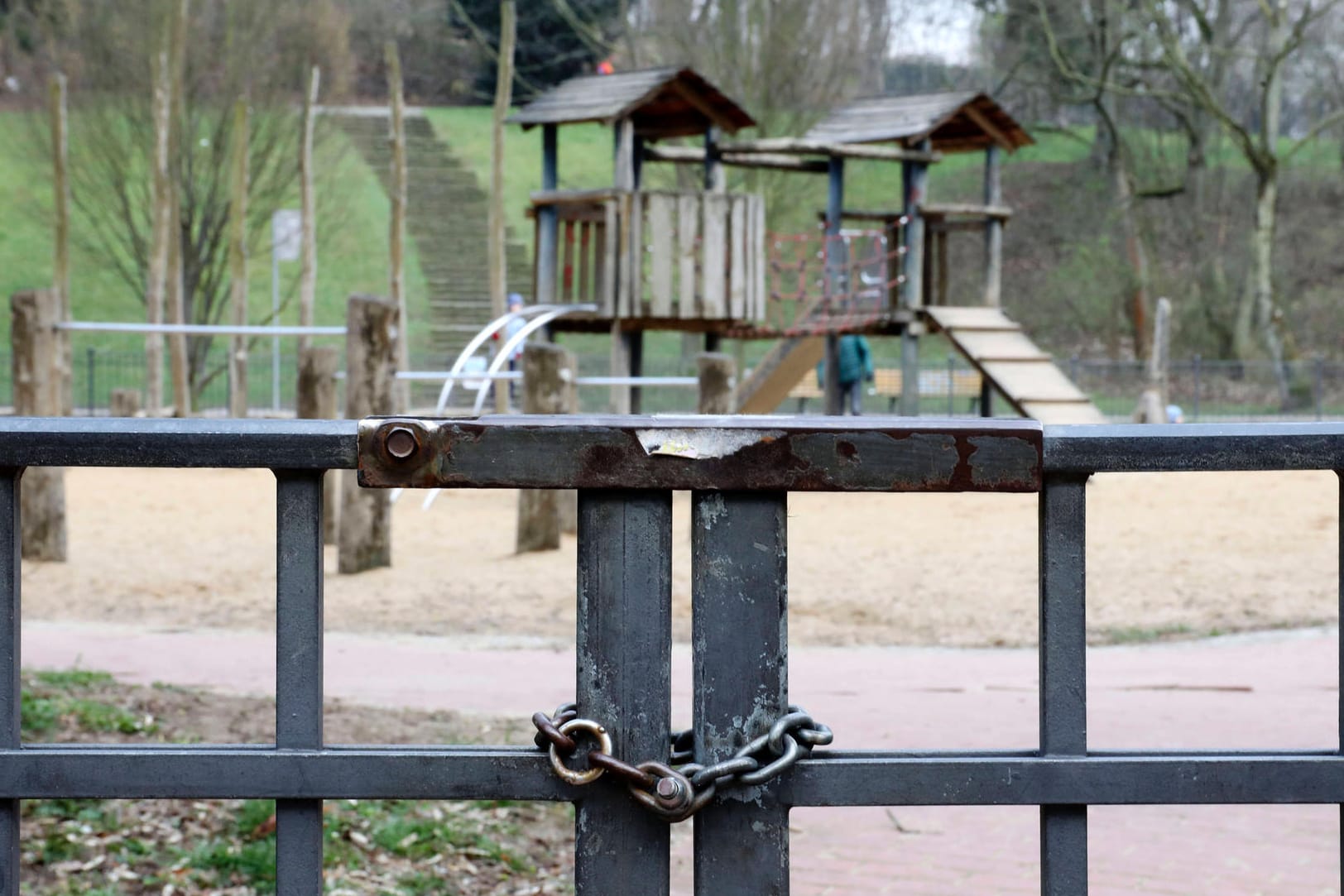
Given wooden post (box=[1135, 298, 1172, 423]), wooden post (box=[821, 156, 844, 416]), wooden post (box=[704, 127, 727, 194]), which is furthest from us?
wooden post (box=[1135, 298, 1172, 423])

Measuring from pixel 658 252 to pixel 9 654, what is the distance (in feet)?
46.0

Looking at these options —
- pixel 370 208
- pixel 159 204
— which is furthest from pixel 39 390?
pixel 370 208

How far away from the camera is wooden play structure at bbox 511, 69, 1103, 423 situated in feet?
50.5

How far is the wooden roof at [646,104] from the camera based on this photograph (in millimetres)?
15805

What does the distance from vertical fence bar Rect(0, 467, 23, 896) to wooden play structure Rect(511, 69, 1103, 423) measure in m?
12.7

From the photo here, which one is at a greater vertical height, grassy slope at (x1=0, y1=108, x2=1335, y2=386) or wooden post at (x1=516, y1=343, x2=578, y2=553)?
grassy slope at (x1=0, y1=108, x2=1335, y2=386)

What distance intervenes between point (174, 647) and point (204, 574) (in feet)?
9.71

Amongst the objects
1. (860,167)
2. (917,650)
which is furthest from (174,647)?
(860,167)

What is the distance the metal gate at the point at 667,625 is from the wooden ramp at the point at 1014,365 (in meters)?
11.9

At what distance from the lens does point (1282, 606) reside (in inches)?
365

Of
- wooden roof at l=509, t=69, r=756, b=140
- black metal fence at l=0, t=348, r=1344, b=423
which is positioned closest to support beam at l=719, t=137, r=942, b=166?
wooden roof at l=509, t=69, r=756, b=140

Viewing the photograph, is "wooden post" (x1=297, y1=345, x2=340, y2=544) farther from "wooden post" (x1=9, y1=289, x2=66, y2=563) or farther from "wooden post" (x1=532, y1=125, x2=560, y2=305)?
"wooden post" (x1=532, y1=125, x2=560, y2=305)

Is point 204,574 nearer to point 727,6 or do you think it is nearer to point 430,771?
point 430,771

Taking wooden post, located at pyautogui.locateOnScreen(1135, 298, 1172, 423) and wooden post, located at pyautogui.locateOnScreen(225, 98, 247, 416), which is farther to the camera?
wooden post, located at pyautogui.locateOnScreen(1135, 298, 1172, 423)
